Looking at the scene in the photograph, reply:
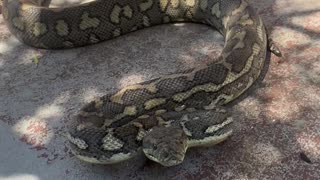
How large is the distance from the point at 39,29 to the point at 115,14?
104 centimetres

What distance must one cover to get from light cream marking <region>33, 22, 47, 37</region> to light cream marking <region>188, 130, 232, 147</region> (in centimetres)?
300

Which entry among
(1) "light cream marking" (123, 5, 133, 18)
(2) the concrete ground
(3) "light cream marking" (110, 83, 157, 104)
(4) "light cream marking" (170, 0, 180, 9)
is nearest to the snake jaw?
(2) the concrete ground

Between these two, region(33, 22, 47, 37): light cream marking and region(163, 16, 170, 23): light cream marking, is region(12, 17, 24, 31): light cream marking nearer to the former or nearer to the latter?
region(33, 22, 47, 37): light cream marking

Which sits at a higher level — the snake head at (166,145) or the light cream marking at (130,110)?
the snake head at (166,145)

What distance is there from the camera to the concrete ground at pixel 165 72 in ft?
14.0

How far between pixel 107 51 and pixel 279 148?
2821 millimetres

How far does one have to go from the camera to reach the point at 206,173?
418cm

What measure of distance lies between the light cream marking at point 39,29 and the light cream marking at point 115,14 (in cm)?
91

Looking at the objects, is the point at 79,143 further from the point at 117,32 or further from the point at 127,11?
the point at 127,11

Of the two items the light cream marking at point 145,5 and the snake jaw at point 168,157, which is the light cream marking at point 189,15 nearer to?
the light cream marking at point 145,5

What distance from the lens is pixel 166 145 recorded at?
3.89m

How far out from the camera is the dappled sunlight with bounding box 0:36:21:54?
6.43 m

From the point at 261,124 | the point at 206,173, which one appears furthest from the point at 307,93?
the point at 206,173

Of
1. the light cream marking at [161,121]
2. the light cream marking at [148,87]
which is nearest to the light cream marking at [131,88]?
the light cream marking at [148,87]
